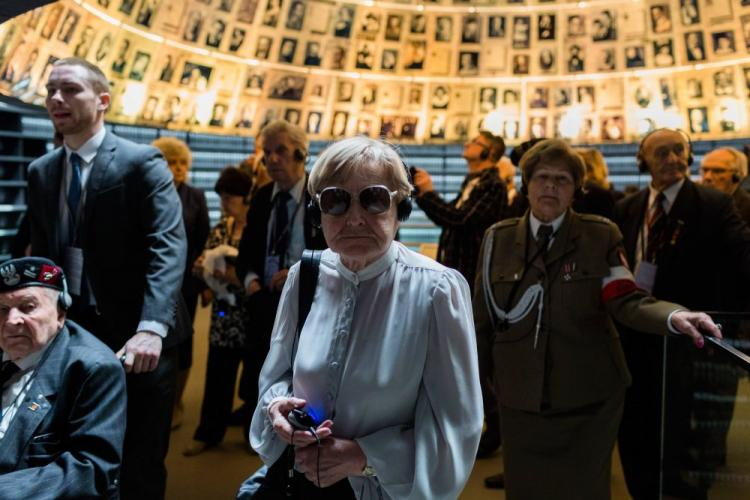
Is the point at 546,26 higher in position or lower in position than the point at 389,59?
higher

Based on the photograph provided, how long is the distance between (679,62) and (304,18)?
12.5 feet

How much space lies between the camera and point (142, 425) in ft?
8.80

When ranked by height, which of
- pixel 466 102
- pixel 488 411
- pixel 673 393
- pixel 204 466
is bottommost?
pixel 204 466

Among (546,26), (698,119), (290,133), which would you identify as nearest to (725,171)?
(290,133)

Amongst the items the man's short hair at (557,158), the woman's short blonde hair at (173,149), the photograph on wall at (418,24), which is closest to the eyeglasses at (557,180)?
the man's short hair at (557,158)

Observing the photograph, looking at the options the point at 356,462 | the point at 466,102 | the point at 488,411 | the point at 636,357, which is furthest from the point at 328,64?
the point at 356,462

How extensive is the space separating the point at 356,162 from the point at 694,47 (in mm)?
6829

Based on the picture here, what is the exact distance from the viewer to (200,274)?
4320 millimetres

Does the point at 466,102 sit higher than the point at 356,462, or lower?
higher

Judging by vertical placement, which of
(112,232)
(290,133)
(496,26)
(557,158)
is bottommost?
(112,232)

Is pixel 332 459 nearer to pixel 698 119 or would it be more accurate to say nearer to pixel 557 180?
pixel 557 180

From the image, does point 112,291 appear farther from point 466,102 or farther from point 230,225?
point 466,102

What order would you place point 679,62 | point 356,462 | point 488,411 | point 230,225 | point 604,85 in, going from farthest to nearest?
point 604,85
point 679,62
point 230,225
point 488,411
point 356,462

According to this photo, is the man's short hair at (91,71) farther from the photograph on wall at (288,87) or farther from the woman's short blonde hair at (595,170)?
the photograph on wall at (288,87)
